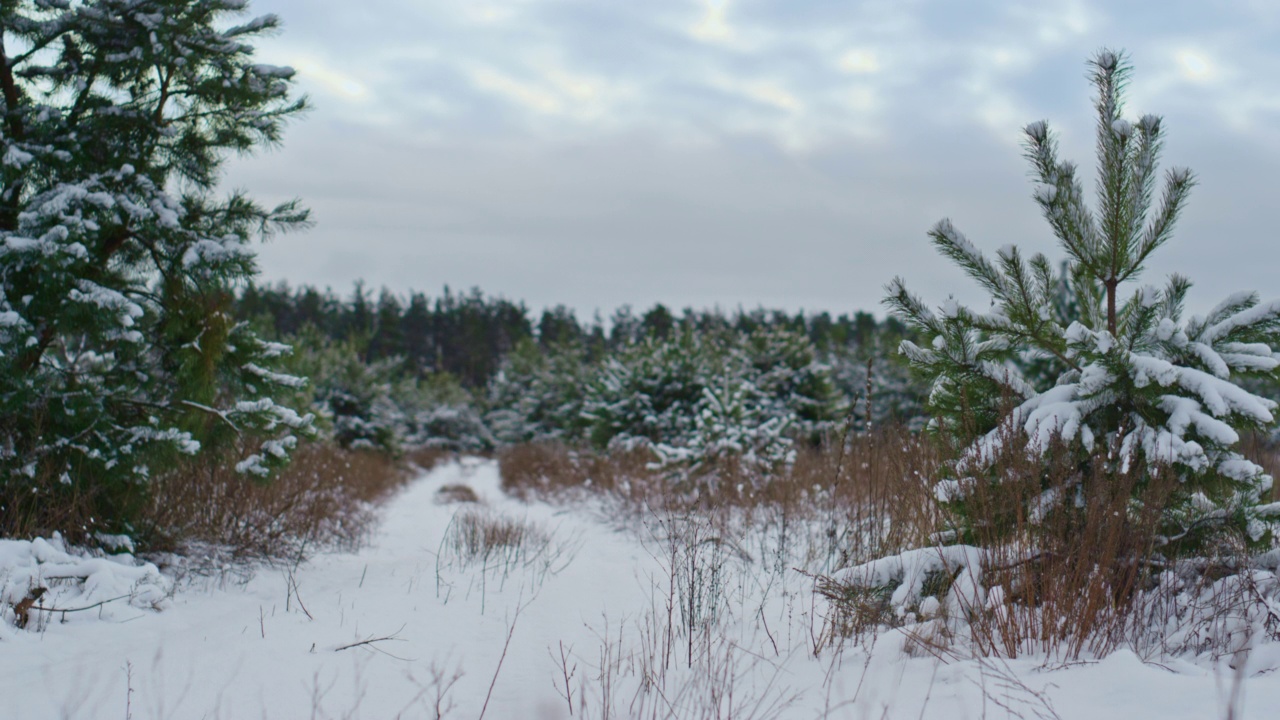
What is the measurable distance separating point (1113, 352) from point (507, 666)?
3099mm

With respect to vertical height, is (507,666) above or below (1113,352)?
below

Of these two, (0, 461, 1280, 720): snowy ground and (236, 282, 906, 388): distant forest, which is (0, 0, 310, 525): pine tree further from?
(236, 282, 906, 388): distant forest

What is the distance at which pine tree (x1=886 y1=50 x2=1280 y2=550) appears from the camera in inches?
119

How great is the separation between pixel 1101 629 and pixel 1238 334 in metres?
1.39

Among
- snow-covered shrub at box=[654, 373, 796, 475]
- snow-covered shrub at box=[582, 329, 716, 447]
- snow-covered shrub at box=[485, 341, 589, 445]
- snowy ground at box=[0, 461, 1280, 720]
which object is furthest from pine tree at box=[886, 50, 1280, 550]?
snow-covered shrub at box=[485, 341, 589, 445]

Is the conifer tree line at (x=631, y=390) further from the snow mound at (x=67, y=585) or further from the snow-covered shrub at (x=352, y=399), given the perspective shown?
the snow mound at (x=67, y=585)

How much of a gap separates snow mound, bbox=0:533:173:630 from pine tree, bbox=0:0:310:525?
61 centimetres

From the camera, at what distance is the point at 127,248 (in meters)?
5.60

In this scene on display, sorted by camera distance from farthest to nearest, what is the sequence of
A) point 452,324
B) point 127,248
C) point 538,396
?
point 452,324 < point 538,396 < point 127,248

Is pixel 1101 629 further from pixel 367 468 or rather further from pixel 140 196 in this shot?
pixel 367 468

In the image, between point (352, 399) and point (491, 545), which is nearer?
point (491, 545)

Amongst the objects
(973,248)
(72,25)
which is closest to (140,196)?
(72,25)

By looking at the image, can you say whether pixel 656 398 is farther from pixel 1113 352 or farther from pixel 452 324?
pixel 452 324

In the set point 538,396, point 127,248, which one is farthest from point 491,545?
point 538,396
